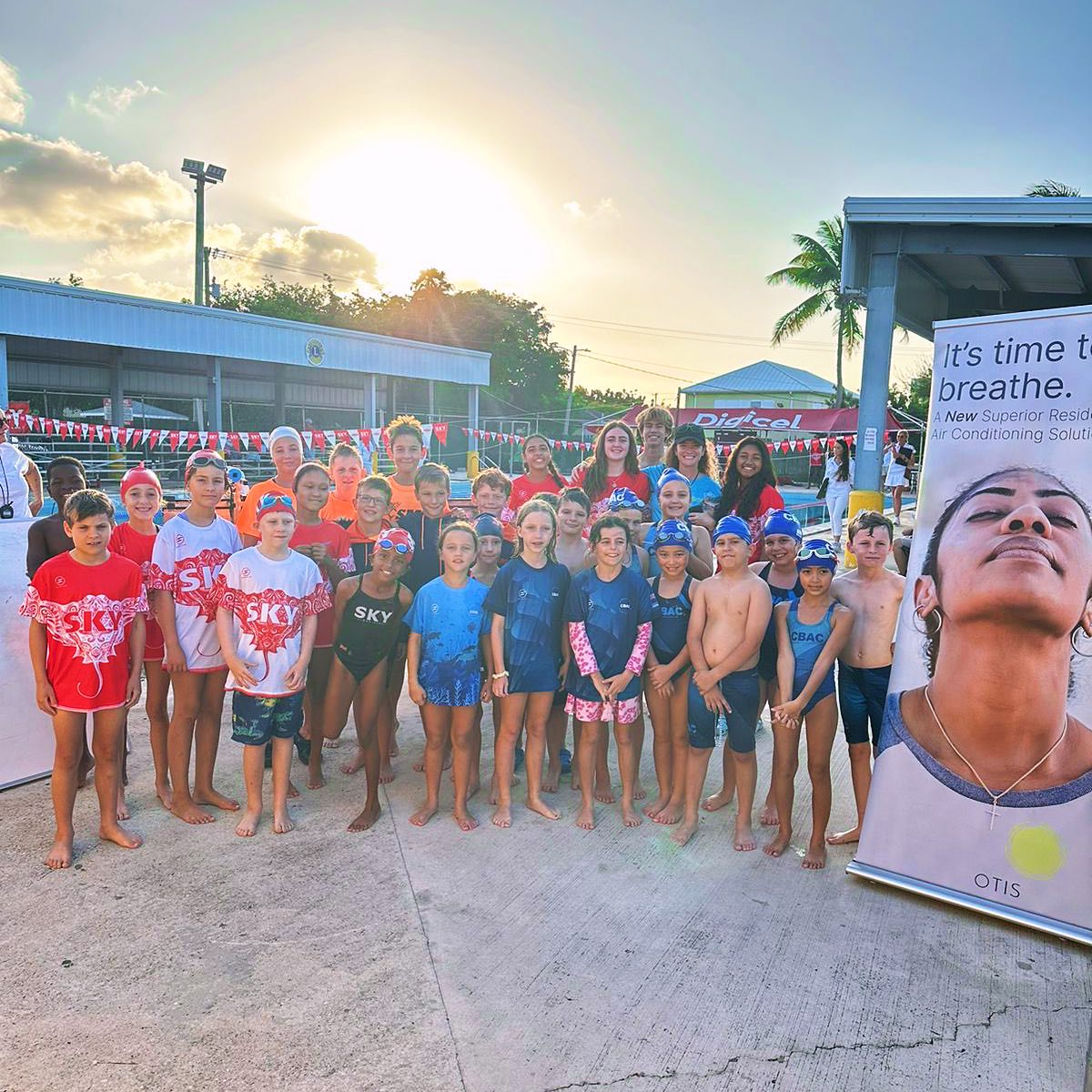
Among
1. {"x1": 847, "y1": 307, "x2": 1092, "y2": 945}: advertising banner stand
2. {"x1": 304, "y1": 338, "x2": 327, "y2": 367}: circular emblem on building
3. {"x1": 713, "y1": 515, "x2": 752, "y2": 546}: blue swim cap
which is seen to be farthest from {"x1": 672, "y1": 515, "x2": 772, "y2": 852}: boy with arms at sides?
{"x1": 304, "y1": 338, "x2": 327, "y2": 367}: circular emblem on building

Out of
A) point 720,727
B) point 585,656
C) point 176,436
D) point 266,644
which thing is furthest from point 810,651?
point 176,436

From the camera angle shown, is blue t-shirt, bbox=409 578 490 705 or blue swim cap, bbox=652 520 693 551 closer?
blue t-shirt, bbox=409 578 490 705

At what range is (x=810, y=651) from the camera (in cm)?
379

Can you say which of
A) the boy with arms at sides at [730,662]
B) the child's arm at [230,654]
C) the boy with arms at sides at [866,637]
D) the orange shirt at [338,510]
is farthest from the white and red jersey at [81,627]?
the boy with arms at sides at [866,637]

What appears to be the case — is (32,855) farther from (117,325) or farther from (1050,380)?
(117,325)

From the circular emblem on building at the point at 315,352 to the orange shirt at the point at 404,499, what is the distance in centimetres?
1869

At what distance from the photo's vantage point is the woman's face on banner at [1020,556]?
3.17 m

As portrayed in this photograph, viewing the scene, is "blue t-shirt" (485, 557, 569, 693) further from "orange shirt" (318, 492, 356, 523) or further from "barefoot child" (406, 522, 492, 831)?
"orange shirt" (318, 492, 356, 523)

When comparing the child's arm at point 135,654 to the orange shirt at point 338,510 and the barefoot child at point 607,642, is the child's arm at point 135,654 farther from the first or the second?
the barefoot child at point 607,642

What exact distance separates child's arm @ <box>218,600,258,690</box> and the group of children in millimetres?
14

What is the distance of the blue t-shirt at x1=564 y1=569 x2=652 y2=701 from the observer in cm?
403

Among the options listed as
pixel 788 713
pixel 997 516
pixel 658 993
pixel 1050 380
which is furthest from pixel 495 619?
pixel 1050 380

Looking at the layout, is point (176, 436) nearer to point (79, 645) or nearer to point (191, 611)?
point (191, 611)

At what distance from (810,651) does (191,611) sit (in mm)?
2997
